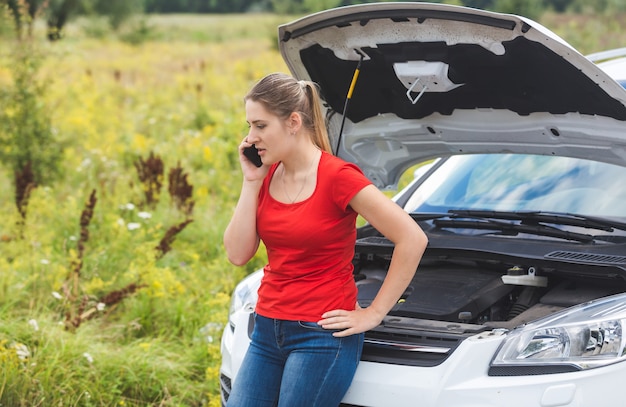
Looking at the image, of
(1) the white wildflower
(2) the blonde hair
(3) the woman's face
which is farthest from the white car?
(1) the white wildflower

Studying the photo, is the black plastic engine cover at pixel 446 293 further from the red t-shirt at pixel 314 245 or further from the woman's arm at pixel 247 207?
the woman's arm at pixel 247 207

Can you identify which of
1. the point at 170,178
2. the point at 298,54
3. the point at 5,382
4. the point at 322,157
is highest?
the point at 298,54

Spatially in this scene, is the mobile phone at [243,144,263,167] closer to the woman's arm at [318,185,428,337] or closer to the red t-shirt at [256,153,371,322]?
the red t-shirt at [256,153,371,322]

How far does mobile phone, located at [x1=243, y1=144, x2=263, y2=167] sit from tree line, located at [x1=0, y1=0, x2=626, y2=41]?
6.27 metres

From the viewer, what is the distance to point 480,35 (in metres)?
3.15

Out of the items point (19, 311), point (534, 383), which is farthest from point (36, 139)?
point (534, 383)

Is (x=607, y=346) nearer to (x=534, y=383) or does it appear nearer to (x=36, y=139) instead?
(x=534, y=383)

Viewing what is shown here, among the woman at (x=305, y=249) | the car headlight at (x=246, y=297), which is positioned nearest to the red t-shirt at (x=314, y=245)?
the woman at (x=305, y=249)

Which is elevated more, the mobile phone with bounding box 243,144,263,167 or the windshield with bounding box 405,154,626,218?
the mobile phone with bounding box 243,144,263,167

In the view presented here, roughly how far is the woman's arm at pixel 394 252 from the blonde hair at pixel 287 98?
352 millimetres

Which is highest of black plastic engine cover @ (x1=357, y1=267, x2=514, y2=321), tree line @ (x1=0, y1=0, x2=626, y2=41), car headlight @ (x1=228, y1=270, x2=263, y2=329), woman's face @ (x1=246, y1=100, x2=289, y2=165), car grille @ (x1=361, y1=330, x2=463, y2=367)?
tree line @ (x1=0, y1=0, x2=626, y2=41)

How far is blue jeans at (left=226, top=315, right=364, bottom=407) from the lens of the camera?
9.32 ft

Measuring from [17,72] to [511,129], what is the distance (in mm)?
5884

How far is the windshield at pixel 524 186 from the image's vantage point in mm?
3828
